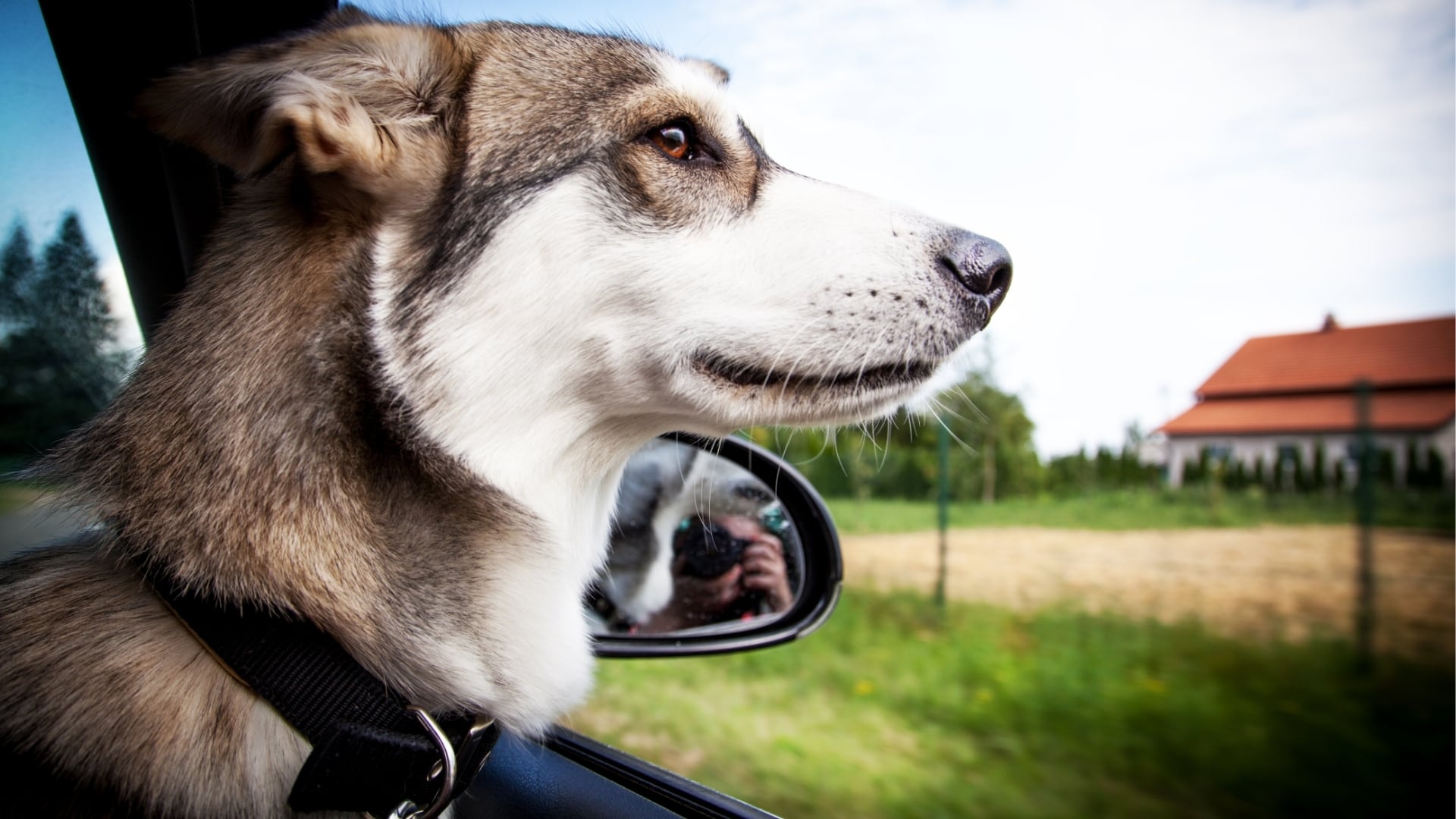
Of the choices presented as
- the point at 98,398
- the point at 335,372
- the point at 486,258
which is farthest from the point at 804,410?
the point at 98,398

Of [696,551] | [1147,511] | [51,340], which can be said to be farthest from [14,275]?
[1147,511]

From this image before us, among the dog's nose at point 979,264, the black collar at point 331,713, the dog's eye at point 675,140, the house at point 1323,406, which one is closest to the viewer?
the black collar at point 331,713

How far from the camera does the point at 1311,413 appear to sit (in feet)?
14.7

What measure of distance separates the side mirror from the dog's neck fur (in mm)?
712

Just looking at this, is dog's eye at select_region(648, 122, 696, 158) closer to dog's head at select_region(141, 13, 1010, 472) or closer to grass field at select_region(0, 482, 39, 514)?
dog's head at select_region(141, 13, 1010, 472)

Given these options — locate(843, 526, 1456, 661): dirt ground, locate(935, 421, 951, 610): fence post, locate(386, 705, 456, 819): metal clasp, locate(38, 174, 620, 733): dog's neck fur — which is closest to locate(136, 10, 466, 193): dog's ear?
locate(38, 174, 620, 733): dog's neck fur

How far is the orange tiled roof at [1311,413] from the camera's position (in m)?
3.44

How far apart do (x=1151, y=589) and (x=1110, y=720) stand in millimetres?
1527

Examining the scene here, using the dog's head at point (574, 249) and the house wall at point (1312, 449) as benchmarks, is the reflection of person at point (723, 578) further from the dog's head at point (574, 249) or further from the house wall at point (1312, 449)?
the house wall at point (1312, 449)

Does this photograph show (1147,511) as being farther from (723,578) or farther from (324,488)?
(324,488)

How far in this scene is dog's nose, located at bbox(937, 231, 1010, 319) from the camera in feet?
5.05

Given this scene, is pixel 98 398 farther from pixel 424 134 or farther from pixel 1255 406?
pixel 1255 406

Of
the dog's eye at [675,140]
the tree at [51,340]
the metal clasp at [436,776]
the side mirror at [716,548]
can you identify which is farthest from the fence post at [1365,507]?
the tree at [51,340]

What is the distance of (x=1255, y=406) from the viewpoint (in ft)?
16.6
